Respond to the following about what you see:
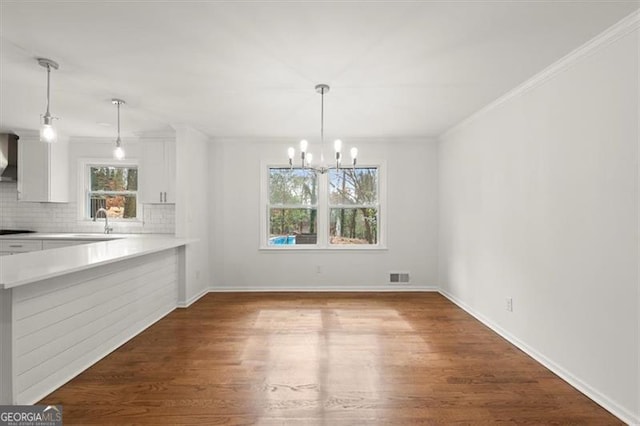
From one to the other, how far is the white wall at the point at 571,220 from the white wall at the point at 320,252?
4.68ft

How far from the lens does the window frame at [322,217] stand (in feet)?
17.3

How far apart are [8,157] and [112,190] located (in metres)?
1.47

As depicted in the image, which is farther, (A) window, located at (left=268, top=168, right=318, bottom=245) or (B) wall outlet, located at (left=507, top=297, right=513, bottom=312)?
(A) window, located at (left=268, top=168, right=318, bottom=245)

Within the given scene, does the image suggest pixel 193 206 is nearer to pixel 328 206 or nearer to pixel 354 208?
pixel 328 206

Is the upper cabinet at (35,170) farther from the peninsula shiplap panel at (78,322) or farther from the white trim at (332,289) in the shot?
the white trim at (332,289)

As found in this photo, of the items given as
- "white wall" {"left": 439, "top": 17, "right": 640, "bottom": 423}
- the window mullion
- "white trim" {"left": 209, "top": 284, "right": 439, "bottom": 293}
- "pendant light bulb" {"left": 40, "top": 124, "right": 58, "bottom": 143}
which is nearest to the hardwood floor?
"white wall" {"left": 439, "top": 17, "right": 640, "bottom": 423}

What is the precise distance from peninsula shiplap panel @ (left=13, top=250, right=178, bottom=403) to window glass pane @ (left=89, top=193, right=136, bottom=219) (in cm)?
197

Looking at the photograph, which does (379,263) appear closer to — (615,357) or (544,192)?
(544,192)

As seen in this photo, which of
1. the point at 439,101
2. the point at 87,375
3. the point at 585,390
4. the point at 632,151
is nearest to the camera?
the point at 632,151

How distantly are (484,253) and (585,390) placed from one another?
65.4 inches

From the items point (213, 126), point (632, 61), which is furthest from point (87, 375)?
point (632, 61)

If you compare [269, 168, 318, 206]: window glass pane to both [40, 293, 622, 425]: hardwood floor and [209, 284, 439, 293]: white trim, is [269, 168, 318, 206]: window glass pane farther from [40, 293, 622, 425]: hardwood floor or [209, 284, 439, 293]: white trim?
[40, 293, 622, 425]: hardwood floor

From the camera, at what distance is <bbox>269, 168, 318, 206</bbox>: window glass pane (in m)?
5.38

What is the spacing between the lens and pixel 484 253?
12.4 ft
